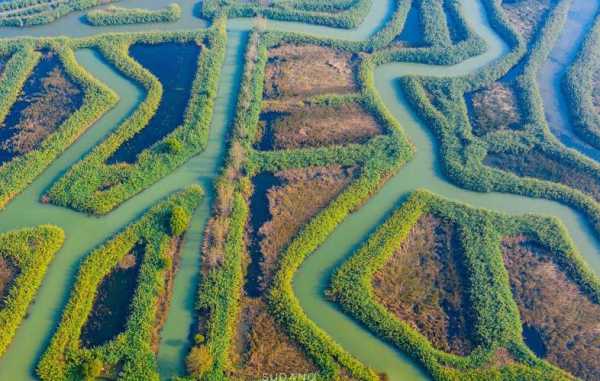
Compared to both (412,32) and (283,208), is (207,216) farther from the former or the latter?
(412,32)

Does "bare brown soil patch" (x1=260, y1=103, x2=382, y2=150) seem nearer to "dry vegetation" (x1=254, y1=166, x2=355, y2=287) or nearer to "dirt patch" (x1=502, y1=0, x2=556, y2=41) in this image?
"dry vegetation" (x1=254, y1=166, x2=355, y2=287)

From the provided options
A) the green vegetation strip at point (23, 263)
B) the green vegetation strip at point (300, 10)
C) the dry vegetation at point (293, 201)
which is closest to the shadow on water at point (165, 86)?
the green vegetation strip at point (300, 10)

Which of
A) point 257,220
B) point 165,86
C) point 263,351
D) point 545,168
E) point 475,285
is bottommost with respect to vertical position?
point 263,351

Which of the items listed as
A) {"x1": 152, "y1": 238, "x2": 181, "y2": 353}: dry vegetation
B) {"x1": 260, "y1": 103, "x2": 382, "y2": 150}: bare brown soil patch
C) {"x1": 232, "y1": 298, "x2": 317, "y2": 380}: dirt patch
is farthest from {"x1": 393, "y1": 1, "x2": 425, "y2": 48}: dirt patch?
{"x1": 232, "y1": 298, "x2": 317, "y2": 380}: dirt patch

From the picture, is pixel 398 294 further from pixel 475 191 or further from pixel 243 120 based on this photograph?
pixel 243 120

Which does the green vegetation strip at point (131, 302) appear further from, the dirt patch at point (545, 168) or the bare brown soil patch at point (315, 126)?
the dirt patch at point (545, 168)

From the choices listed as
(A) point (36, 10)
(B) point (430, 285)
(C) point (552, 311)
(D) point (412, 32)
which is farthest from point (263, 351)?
(A) point (36, 10)

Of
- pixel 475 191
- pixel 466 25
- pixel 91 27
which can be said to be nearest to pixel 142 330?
pixel 475 191
